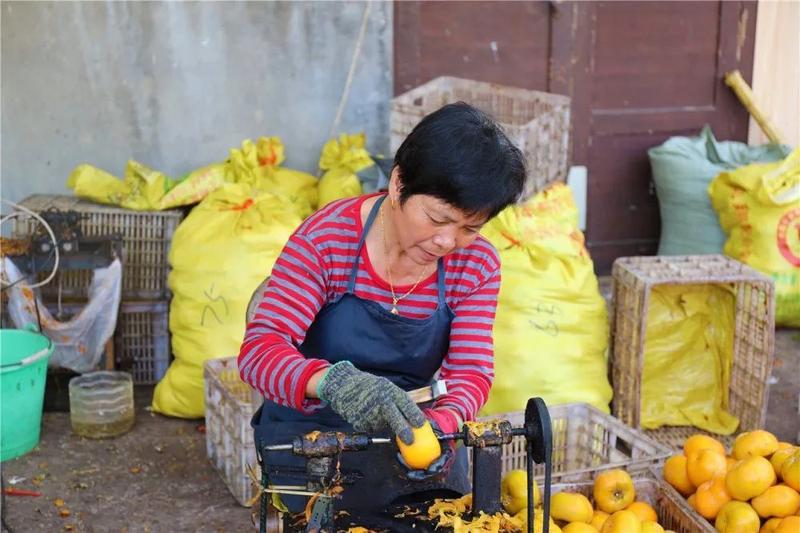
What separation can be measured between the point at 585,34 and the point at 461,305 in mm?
3445

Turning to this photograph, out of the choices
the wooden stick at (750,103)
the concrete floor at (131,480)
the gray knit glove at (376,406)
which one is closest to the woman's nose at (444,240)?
the gray knit glove at (376,406)

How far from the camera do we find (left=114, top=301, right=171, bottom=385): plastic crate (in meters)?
4.37

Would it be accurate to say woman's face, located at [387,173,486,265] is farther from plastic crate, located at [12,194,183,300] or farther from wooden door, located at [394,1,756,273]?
wooden door, located at [394,1,756,273]

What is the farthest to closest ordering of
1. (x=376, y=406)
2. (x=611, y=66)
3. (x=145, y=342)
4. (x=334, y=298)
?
1. (x=611, y=66)
2. (x=145, y=342)
3. (x=334, y=298)
4. (x=376, y=406)

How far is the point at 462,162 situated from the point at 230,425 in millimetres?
1783

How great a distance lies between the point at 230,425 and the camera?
3.43 meters

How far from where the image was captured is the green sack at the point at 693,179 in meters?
5.21

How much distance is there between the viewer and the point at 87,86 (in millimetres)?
4777

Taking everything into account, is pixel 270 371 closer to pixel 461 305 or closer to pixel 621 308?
pixel 461 305

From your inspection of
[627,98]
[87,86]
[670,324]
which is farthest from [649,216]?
[87,86]

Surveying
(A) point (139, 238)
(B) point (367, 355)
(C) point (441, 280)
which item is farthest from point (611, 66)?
(B) point (367, 355)

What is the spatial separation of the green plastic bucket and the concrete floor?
0.07 m

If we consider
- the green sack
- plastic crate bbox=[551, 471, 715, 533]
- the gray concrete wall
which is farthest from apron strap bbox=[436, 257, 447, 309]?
the green sack

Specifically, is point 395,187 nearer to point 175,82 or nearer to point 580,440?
point 580,440
